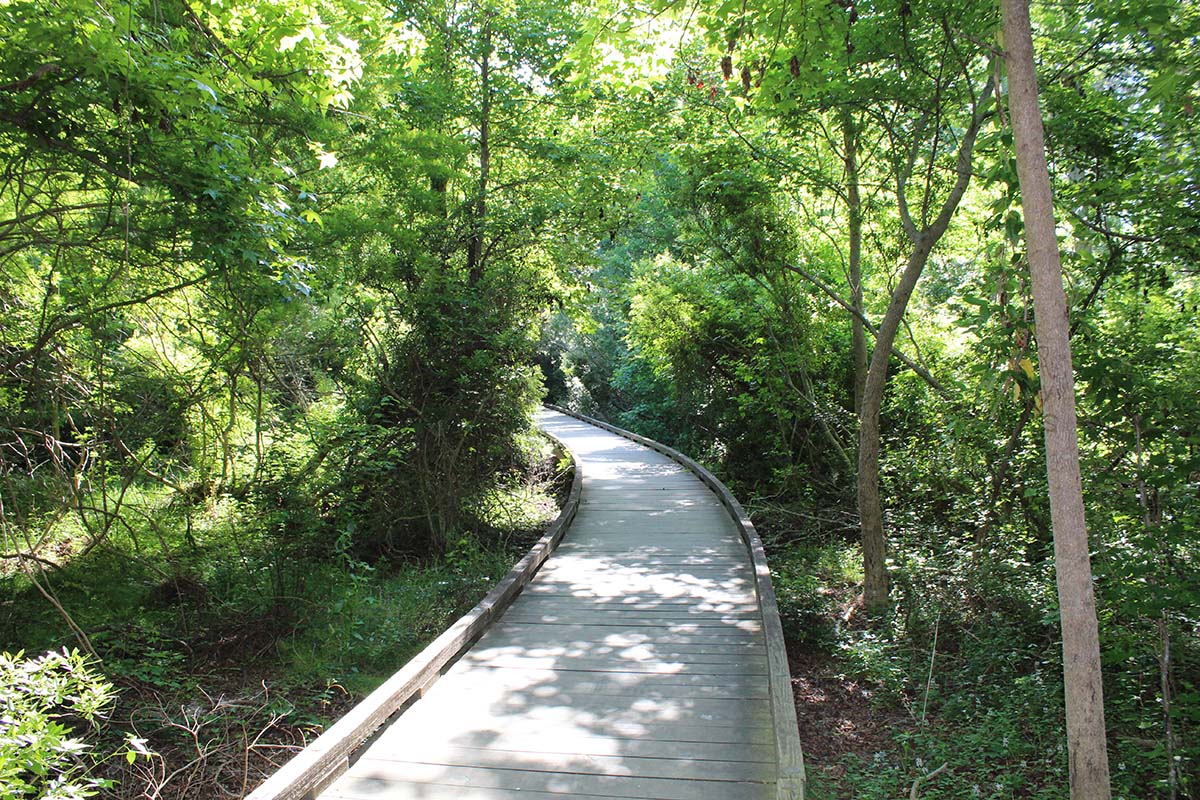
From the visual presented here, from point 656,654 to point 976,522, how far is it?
349cm

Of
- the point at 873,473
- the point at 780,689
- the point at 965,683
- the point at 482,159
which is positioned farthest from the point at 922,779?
the point at 482,159

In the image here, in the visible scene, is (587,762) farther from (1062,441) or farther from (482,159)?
(482,159)

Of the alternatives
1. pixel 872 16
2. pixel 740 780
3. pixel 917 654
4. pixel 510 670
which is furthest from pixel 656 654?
pixel 872 16

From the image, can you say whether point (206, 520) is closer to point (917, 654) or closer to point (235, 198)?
point (235, 198)

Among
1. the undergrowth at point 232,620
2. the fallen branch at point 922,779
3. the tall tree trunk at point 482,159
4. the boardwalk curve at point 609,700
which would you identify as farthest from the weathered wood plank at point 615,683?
the tall tree trunk at point 482,159

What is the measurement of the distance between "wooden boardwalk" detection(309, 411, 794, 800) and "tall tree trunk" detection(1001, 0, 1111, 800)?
1369 mm

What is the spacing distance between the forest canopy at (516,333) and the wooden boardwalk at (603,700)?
3.01 ft

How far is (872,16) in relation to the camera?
5.98 m

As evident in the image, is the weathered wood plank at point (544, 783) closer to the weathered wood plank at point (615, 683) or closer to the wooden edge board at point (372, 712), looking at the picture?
the wooden edge board at point (372, 712)

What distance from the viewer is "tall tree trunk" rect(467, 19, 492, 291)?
10.1 metres

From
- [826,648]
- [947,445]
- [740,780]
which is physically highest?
[947,445]

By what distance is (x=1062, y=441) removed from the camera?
293cm

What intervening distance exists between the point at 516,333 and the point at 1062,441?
7.51 metres

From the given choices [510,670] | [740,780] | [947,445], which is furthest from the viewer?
[947,445]
